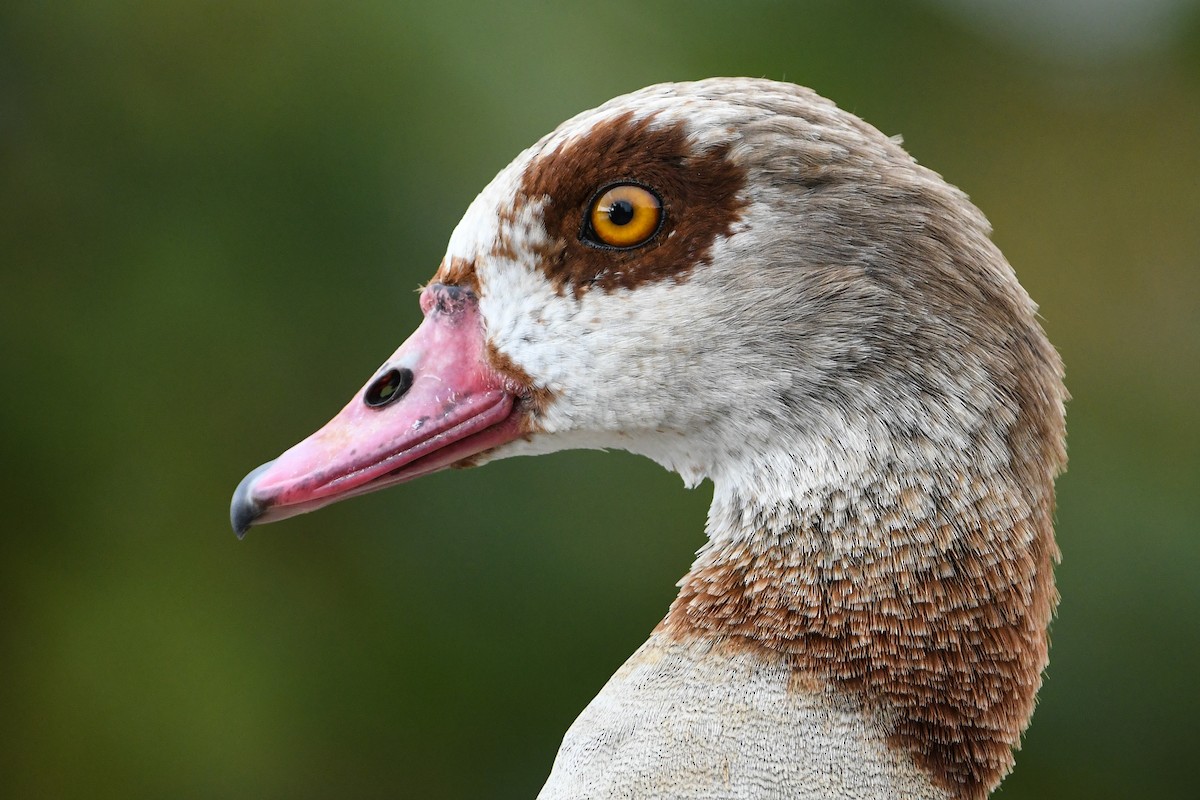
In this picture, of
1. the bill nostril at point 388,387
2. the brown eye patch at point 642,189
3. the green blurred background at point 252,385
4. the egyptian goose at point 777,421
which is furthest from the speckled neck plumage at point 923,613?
the green blurred background at point 252,385

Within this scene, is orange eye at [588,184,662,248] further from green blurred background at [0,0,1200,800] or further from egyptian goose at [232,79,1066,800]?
green blurred background at [0,0,1200,800]

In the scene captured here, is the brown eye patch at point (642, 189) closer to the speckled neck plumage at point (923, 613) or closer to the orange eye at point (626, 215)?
the orange eye at point (626, 215)

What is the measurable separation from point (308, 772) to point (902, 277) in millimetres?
2077

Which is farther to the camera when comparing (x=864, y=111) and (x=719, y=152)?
(x=864, y=111)

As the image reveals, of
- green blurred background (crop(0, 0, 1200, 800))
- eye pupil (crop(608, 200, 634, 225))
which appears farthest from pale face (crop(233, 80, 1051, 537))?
green blurred background (crop(0, 0, 1200, 800))

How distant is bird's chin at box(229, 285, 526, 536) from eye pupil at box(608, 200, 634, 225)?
0.57 feet

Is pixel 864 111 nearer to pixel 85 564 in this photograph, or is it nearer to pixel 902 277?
pixel 902 277

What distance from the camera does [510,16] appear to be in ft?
8.43

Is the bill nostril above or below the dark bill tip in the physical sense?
above

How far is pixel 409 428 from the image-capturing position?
3.50 feet

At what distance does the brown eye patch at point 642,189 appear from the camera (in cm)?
99

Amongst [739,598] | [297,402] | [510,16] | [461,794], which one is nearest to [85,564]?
[297,402]

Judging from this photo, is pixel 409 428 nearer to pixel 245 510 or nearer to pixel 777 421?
pixel 245 510

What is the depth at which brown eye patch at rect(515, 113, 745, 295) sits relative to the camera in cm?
99
